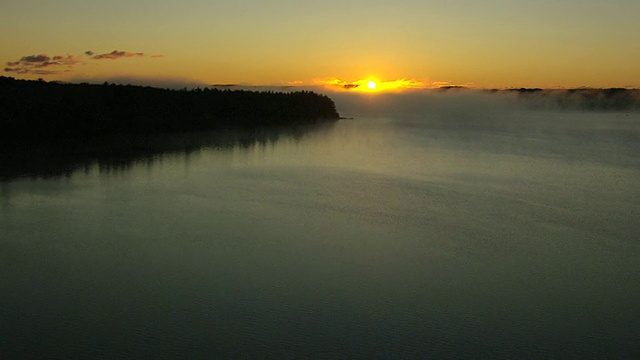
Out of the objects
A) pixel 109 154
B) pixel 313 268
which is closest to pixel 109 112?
pixel 109 154

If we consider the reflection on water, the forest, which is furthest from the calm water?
the forest

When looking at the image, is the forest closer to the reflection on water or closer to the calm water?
the reflection on water

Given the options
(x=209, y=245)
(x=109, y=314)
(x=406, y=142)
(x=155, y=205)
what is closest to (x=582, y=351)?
(x=109, y=314)

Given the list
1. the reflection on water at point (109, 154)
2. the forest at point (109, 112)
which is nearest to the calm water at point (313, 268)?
the reflection on water at point (109, 154)

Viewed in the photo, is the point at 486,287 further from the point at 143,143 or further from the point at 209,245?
the point at 143,143

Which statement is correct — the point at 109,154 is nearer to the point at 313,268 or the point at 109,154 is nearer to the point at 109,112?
the point at 109,112
